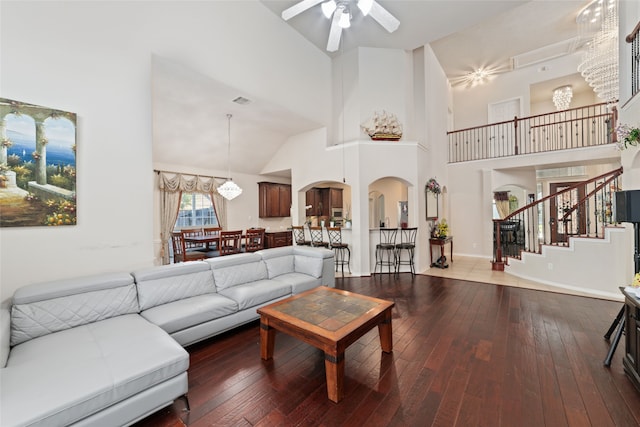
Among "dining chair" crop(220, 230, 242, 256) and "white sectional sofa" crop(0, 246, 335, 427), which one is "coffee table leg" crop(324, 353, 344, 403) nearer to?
"white sectional sofa" crop(0, 246, 335, 427)

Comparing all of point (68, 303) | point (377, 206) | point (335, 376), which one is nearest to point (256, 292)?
point (335, 376)

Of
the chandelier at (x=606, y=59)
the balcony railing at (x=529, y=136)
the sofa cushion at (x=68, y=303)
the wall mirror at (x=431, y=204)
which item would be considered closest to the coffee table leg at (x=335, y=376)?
the sofa cushion at (x=68, y=303)

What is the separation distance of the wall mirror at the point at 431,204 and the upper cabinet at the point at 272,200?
4.24m

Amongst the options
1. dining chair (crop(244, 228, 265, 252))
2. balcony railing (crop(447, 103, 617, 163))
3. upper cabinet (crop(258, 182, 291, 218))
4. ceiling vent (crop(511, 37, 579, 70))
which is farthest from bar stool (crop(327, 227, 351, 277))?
ceiling vent (crop(511, 37, 579, 70))

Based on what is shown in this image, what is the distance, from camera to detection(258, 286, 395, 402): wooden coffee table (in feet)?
6.20

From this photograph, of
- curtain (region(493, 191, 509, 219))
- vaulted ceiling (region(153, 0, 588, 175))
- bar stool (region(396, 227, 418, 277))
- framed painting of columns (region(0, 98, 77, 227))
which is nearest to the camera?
framed painting of columns (region(0, 98, 77, 227))

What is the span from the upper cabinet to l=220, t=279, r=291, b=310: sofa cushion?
14.4 ft

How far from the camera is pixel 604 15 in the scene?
5.20 meters

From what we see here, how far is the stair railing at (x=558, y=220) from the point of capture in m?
4.71

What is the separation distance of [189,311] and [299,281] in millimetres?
1478

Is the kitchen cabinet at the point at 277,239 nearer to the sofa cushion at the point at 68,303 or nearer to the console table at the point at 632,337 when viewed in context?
the sofa cushion at the point at 68,303

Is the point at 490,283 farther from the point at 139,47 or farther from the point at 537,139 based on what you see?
the point at 139,47

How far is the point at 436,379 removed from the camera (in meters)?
2.11

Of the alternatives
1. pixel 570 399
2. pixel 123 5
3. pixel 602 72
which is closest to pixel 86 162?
pixel 123 5
